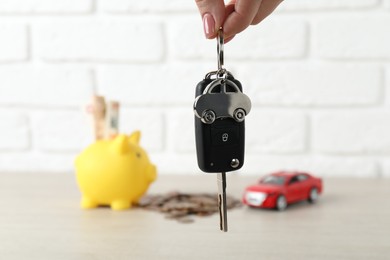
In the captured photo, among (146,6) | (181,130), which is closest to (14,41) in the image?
(146,6)

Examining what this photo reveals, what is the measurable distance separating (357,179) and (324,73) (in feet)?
0.83

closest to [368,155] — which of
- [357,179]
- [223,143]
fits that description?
[357,179]

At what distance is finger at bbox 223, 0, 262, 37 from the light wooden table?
29cm

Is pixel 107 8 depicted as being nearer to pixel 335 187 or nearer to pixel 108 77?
pixel 108 77

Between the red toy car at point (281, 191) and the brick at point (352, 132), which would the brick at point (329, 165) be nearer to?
the brick at point (352, 132)

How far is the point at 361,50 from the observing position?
142 centimetres

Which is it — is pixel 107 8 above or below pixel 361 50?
above

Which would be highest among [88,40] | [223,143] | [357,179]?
[88,40]

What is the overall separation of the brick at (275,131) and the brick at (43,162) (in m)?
0.45

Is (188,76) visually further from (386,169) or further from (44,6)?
(386,169)

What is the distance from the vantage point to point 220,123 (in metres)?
0.70

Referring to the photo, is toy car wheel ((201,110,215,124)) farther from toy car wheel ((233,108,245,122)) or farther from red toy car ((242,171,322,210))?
red toy car ((242,171,322,210))

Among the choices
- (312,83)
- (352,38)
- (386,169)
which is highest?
(352,38)

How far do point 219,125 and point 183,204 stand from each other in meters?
0.44
